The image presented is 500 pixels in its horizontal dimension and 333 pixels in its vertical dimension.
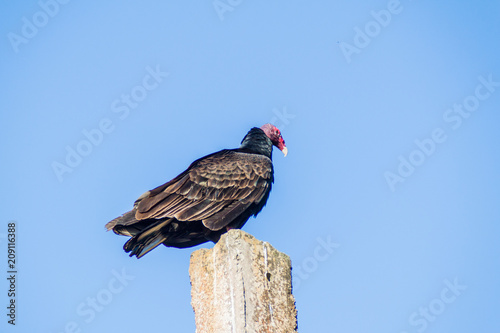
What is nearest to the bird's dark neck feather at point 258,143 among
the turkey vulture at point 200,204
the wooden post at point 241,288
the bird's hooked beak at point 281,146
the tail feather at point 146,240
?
the turkey vulture at point 200,204

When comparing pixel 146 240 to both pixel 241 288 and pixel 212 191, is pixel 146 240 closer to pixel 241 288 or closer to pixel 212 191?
pixel 212 191

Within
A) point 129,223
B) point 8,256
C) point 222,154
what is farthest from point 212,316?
point 8,256

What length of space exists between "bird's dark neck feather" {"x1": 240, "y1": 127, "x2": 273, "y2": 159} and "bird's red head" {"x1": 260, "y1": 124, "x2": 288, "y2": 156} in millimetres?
339

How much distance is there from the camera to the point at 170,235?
15.5ft

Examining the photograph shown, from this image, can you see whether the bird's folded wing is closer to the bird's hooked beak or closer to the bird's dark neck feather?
the bird's dark neck feather

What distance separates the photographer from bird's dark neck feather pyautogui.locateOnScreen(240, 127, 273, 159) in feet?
18.7

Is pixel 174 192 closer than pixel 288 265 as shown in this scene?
No

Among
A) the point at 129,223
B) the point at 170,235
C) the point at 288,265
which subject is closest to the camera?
the point at 288,265

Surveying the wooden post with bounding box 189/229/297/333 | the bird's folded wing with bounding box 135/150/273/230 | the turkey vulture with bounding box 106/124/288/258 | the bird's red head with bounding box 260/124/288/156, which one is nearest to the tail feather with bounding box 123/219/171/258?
the turkey vulture with bounding box 106/124/288/258

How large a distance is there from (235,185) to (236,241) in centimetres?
179

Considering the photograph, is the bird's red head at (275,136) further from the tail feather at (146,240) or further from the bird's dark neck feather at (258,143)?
the tail feather at (146,240)

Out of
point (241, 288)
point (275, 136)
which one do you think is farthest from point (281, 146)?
point (241, 288)

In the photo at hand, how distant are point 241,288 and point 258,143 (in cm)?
291

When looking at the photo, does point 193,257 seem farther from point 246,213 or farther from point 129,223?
point 246,213
